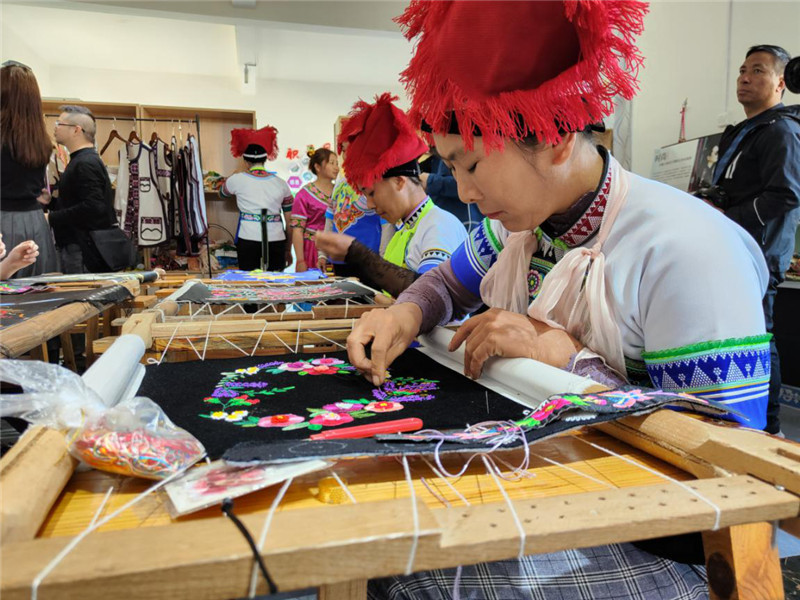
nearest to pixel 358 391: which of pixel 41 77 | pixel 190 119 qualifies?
pixel 190 119

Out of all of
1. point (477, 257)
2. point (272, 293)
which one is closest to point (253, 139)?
point (272, 293)

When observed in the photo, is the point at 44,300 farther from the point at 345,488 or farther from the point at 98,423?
the point at 345,488

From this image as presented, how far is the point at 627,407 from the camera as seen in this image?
593 mm

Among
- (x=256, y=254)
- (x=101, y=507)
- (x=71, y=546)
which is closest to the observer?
(x=71, y=546)

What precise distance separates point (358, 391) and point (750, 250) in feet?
2.07

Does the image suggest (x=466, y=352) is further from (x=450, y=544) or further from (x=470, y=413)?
(x=450, y=544)

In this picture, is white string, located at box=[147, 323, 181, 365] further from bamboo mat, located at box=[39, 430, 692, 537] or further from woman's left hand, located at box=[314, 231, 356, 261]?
woman's left hand, located at box=[314, 231, 356, 261]

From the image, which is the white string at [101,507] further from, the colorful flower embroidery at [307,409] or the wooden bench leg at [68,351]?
the wooden bench leg at [68,351]

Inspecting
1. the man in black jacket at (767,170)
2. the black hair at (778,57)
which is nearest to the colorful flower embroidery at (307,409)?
the man in black jacket at (767,170)

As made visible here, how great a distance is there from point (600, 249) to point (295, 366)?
0.54m

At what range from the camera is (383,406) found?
75 centimetres

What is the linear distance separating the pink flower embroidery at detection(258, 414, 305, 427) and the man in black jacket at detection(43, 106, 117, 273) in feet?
10.3

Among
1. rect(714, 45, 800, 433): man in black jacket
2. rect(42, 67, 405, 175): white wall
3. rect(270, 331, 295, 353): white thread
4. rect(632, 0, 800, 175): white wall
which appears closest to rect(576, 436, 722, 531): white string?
rect(270, 331, 295, 353): white thread

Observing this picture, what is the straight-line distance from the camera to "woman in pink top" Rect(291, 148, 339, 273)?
161 inches
